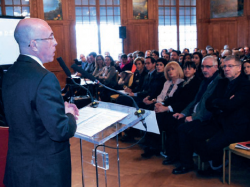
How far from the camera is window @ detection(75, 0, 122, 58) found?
1194 centimetres

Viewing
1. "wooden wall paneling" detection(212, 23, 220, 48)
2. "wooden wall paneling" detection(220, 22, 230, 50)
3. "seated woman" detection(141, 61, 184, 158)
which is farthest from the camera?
"wooden wall paneling" detection(212, 23, 220, 48)

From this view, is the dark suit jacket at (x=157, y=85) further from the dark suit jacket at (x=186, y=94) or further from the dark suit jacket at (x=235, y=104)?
the dark suit jacket at (x=235, y=104)

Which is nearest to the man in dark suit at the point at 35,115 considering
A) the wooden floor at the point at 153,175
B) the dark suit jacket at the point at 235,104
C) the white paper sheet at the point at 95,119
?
the white paper sheet at the point at 95,119

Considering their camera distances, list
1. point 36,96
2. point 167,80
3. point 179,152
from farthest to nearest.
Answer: point 167,80 < point 179,152 < point 36,96

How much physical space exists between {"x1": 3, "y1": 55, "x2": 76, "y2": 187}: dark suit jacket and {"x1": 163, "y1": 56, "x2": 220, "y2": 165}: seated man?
233 cm

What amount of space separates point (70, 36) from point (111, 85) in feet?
17.5

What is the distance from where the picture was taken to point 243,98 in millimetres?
3135

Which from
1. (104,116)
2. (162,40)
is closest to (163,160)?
(104,116)

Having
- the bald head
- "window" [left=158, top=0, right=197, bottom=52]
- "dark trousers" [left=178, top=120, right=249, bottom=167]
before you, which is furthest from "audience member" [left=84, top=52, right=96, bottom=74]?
the bald head

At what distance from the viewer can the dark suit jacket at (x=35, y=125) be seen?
4.75 feet

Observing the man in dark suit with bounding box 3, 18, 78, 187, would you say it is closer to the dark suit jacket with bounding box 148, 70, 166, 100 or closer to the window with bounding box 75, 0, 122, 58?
the dark suit jacket with bounding box 148, 70, 166, 100

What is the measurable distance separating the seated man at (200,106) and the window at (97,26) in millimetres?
8582

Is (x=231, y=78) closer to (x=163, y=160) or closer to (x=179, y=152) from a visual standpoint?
(x=179, y=152)

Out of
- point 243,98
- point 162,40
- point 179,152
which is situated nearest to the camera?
point 243,98
